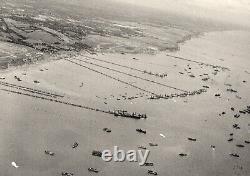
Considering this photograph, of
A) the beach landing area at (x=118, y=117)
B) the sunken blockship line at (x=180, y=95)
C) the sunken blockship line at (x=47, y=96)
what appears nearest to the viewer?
the beach landing area at (x=118, y=117)

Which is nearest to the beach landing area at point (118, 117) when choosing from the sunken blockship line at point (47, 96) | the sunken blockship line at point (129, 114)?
the sunken blockship line at point (129, 114)

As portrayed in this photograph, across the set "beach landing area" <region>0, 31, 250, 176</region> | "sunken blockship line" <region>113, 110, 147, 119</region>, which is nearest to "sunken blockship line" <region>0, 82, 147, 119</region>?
"sunken blockship line" <region>113, 110, 147, 119</region>

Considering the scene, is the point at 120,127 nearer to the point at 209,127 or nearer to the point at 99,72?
the point at 209,127

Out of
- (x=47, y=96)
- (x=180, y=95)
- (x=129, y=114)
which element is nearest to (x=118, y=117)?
(x=129, y=114)

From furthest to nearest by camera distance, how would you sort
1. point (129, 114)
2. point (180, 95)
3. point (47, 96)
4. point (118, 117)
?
point (180, 95), point (47, 96), point (129, 114), point (118, 117)

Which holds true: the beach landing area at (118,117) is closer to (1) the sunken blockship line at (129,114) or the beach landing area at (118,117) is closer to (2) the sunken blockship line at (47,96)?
(1) the sunken blockship line at (129,114)

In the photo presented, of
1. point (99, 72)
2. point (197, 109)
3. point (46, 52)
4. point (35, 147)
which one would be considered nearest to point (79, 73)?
point (99, 72)

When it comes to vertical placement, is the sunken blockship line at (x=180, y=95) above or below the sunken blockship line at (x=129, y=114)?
above

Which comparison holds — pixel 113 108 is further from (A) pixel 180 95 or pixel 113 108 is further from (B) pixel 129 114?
(A) pixel 180 95
